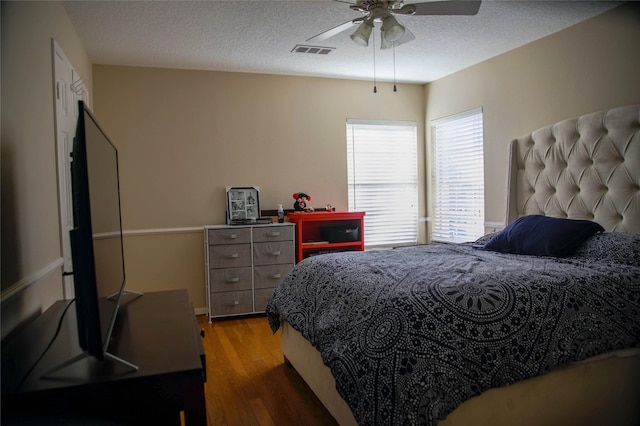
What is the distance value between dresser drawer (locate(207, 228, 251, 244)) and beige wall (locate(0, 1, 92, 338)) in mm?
1884

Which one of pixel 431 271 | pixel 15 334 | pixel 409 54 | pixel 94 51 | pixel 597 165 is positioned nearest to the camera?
pixel 15 334

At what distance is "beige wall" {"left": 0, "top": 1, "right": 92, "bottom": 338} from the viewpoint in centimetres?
156

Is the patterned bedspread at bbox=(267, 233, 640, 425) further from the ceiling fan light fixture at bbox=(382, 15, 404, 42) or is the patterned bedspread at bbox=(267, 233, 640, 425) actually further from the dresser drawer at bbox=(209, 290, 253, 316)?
the dresser drawer at bbox=(209, 290, 253, 316)

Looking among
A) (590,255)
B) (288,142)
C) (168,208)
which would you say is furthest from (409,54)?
(168,208)

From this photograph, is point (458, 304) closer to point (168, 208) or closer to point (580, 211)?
point (580, 211)

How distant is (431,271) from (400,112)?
10.8ft

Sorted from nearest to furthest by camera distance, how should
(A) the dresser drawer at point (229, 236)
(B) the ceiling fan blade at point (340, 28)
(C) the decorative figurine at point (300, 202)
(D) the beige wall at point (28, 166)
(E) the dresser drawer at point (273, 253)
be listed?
(D) the beige wall at point (28, 166) < (B) the ceiling fan blade at point (340, 28) < (A) the dresser drawer at point (229, 236) < (E) the dresser drawer at point (273, 253) < (C) the decorative figurine at point (300, 202)

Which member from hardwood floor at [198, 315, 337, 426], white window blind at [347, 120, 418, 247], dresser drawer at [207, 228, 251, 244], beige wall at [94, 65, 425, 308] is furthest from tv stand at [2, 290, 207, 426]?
white window blind at [347, 120, 418, 247]

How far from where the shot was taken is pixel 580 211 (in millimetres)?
3199

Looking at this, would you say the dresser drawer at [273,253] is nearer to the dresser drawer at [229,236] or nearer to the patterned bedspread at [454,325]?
the dresser drawer at [229,236]

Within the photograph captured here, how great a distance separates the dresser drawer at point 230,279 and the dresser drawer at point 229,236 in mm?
263

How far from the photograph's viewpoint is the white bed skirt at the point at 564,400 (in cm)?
171

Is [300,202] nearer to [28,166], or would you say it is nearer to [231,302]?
[231,302]

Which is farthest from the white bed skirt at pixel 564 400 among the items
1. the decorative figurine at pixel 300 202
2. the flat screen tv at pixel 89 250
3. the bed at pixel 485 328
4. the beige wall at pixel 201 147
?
the beige wall at pixel 201 147
